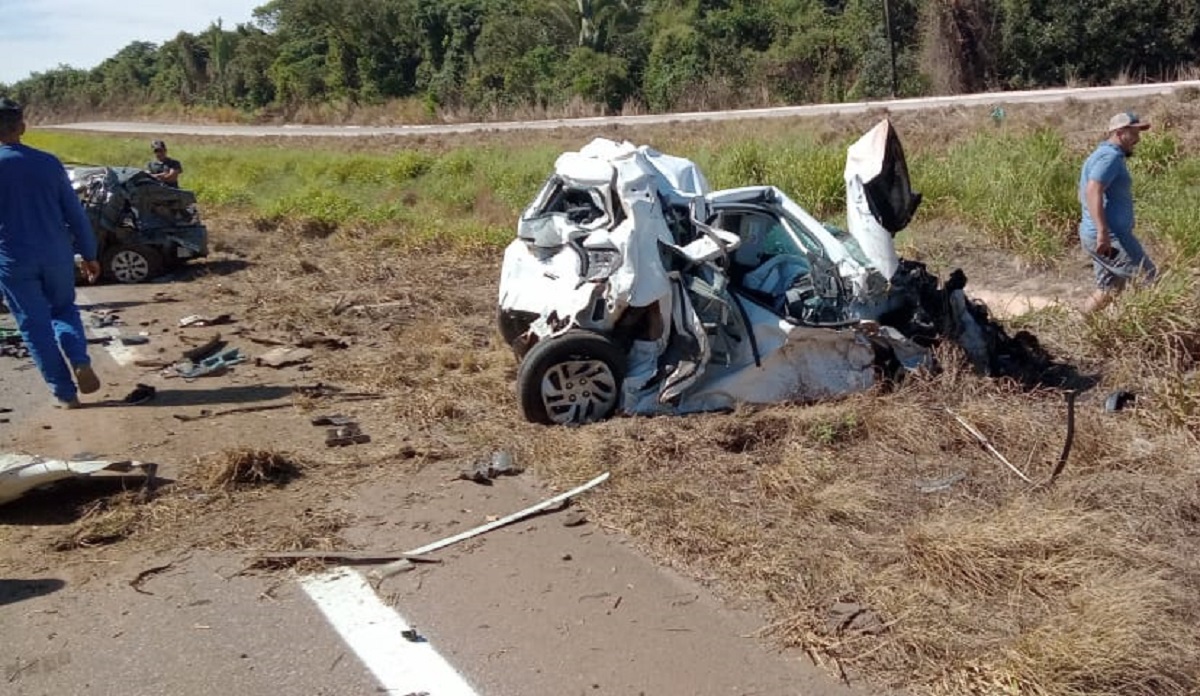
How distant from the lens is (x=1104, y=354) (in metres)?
7.52

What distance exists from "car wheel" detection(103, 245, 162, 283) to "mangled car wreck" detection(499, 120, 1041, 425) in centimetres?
740

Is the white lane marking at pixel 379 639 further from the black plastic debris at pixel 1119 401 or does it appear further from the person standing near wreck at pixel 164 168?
the person standing near wreck at pixel 164 168

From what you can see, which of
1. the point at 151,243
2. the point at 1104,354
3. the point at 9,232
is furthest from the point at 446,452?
the point at 151,243

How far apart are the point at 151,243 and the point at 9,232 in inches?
236

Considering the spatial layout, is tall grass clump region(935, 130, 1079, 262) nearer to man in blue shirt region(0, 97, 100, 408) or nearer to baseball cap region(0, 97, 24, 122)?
man in blue shirt region(0, 97, 100, 408)

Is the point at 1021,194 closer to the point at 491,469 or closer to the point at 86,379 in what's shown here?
the point at 491,469

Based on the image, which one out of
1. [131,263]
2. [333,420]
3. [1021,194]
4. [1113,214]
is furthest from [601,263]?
[131,263]

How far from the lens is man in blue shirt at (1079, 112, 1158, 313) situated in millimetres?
7625

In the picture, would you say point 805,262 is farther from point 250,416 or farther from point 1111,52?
point 1111,52

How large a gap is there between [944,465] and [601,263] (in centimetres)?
242

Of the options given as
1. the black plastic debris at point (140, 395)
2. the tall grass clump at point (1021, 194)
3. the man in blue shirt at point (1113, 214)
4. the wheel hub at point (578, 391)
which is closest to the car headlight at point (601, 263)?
the wheel hub at point (578, 391)

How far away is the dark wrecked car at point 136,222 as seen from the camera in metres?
12.5

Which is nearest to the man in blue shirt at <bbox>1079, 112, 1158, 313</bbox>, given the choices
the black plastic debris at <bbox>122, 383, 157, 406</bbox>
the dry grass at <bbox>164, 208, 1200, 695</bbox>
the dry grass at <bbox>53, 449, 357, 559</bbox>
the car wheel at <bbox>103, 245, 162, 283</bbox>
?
the dry grass at <bbox>164, 208, 1200, 695</bbox>

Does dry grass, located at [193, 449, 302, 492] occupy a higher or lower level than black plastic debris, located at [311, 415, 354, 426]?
higher
